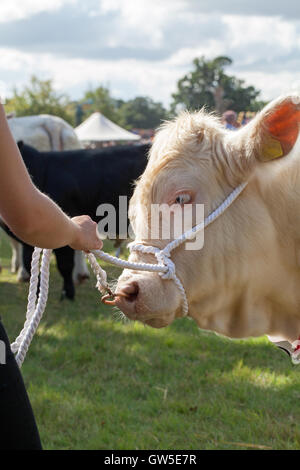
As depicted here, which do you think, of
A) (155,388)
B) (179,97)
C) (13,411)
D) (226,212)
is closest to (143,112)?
(179,97)

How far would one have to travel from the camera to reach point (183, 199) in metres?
2.08

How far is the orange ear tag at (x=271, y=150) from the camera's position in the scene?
2.03 meters

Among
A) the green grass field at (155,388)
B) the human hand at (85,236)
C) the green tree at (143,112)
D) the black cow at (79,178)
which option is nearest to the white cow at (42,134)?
the black cow at (79,178)

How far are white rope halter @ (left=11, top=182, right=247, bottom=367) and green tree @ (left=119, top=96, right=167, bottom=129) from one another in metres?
75.5

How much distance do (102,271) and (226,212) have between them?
0.53m

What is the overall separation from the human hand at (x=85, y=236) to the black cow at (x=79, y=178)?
15.6 feet

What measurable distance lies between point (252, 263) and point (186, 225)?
297mm

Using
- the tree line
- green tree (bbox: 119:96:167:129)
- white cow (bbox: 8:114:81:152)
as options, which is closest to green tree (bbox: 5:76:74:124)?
the tree line

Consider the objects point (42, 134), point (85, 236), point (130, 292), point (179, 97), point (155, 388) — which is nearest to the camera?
point (85, 236)

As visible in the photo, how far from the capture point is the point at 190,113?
2.34 meters

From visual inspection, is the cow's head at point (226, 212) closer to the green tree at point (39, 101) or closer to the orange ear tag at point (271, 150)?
the orange ear tag at point (271, 150)

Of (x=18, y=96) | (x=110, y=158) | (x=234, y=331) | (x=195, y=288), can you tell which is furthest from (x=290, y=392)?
(x=18, y=96)

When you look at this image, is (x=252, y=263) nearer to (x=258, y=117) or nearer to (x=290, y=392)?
(x=258, y=117)

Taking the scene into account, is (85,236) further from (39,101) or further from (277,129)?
(39,101)
